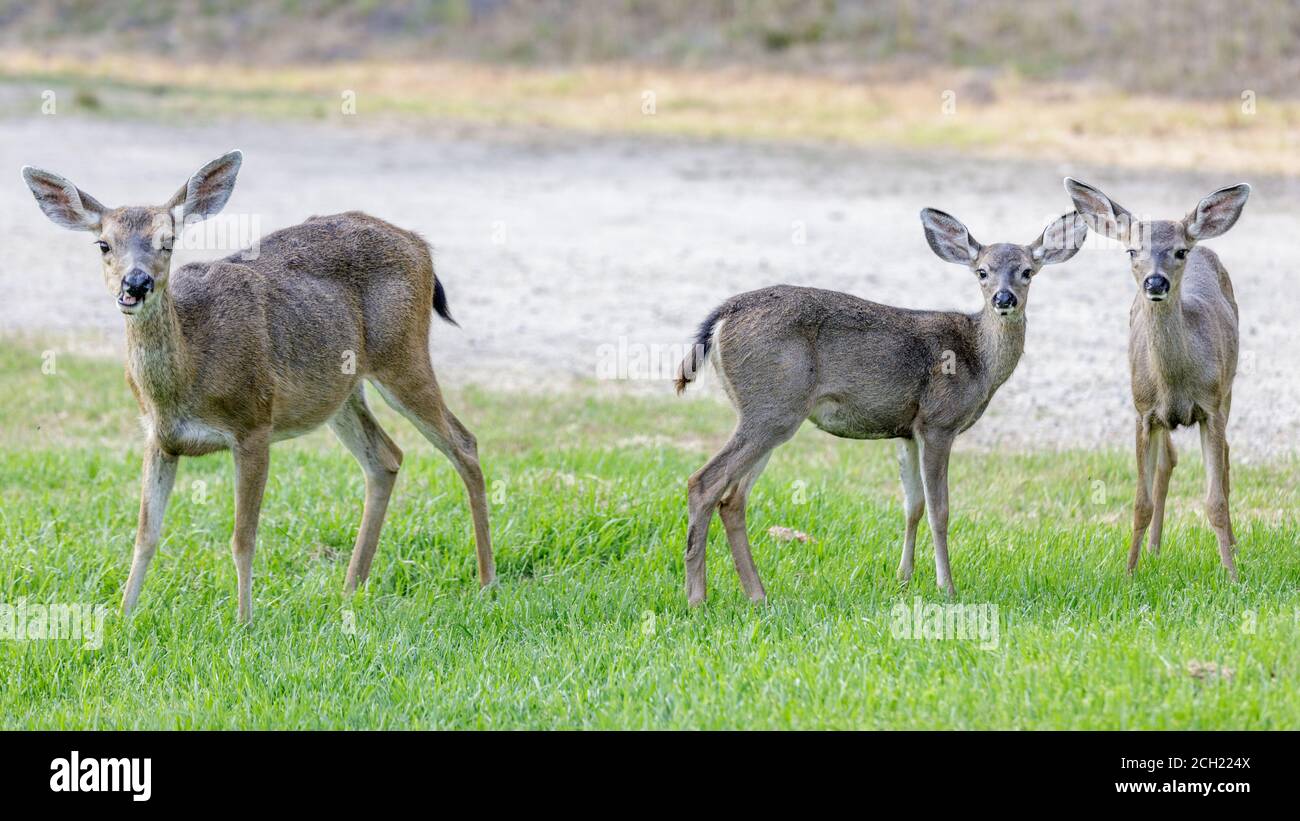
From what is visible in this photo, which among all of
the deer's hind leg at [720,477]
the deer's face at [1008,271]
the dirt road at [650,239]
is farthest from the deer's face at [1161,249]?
the dirt road at [650,239]

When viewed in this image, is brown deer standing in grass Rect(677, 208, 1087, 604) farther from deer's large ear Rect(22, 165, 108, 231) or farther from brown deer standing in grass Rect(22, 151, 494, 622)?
deer's large ear Rect(22, 165, 108, 231)

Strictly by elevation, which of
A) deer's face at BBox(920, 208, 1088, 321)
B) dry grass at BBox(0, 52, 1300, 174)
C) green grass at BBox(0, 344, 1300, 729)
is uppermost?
dry grass at BBox(0, 52, 1300, 174)

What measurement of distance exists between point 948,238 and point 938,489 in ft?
3.62

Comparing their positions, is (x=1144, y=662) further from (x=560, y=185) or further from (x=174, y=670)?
(x=560, y=185)

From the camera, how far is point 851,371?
681 cm

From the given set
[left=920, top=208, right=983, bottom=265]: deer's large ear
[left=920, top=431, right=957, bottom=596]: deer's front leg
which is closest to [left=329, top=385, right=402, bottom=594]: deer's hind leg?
[left=920, top=431, right=957, bottom=596]: deer's front leg

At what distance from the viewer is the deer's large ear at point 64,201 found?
21.4ft

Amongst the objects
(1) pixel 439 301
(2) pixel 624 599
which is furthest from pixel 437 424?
(2) pixel 624 599

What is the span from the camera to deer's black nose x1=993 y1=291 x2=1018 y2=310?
21.6ft

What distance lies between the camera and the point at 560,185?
1822 centimetres

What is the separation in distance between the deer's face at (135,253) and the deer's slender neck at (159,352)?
9 centimetres

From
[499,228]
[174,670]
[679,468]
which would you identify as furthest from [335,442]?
[499,228]

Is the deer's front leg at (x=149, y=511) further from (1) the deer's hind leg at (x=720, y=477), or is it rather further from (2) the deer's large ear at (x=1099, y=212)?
(2) the deer's large ear at (x=1099, y=212)

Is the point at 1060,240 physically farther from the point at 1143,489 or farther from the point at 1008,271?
the point at 1143,489
